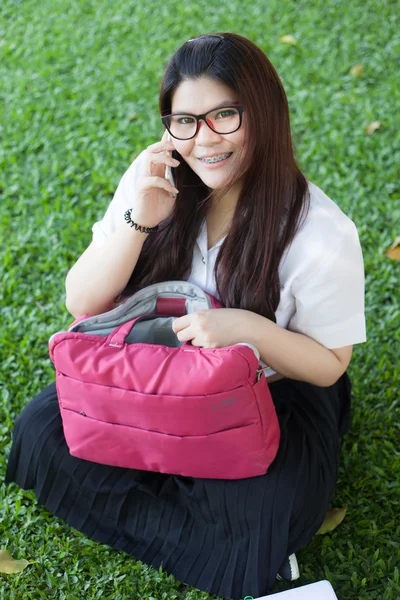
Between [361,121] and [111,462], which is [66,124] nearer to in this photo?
[361,121]

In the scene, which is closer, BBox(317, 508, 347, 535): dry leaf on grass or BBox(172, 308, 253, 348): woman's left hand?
BBox(172, 308, 253, 348): woman's left hand

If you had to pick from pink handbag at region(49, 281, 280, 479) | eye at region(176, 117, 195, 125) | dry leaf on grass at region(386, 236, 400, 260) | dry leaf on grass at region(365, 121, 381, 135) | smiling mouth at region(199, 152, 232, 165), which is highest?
eye at region(176, 117, 195, 125)

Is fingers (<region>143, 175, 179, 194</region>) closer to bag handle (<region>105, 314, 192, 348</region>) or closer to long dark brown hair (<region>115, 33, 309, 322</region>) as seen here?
long dark brown hair (<region>115, 33, 309, 322</region>)

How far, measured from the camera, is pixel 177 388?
5.85ft

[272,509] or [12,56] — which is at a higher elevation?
[12,56]

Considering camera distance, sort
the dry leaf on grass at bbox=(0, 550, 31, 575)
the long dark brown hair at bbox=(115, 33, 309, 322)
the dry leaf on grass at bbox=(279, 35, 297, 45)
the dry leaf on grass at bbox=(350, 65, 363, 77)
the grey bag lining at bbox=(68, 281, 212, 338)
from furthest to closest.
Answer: the dry leaf on grass at bbox=(279, 35, 297, 45) → the dry leaf on grass at bbox=(350, 65, 363, 77) → the dry leaf on grass at bbox=(0, 550, 31, 575) → the grey bag lining at bbox=(68, 281, 212, 338) → the long dark brown hair at bbox=(115, 33, 309, 322)

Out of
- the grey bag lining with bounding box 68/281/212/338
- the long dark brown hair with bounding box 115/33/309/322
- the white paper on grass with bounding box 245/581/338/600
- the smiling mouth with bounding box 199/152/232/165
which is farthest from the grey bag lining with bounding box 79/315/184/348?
the white paper on grass with bounding box 245/581/338/600

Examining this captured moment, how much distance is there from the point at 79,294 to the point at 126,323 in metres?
0.27

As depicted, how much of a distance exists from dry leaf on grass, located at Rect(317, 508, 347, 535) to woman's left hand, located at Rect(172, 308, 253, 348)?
654 millimetres

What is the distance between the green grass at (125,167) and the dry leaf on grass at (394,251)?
0.04 m

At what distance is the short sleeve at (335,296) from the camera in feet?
6.25

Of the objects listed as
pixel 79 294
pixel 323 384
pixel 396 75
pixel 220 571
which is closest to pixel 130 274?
pixel 79 294

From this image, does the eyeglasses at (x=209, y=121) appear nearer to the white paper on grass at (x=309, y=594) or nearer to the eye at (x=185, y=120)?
the eye at (x=185, y=120)

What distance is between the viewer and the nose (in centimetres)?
181
